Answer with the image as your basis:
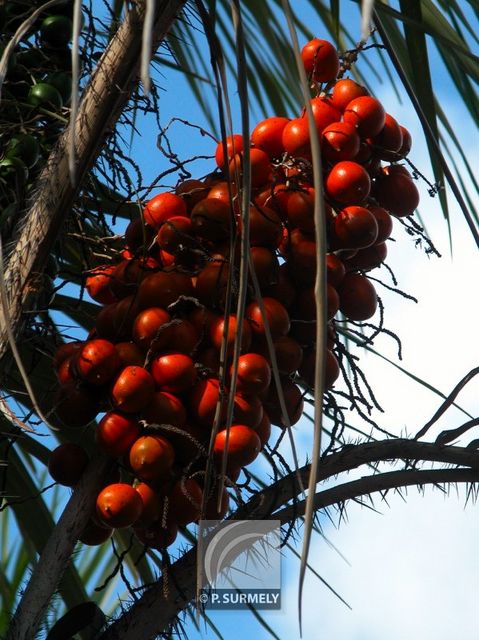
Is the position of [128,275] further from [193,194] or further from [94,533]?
[94,533]

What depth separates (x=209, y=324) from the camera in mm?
1105

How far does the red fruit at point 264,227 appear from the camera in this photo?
1121 mm

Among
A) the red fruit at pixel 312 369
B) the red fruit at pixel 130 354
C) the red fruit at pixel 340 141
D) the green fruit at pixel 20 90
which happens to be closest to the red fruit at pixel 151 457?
the red fruit at pixel 130 354

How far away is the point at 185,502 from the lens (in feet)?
3.43

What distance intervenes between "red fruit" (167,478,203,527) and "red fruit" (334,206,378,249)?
34cm

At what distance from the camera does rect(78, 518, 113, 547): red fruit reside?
1.12 metres

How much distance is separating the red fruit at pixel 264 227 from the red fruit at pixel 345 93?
21cm

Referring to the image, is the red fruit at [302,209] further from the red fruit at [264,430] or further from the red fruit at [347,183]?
the red fruit at [264,430]

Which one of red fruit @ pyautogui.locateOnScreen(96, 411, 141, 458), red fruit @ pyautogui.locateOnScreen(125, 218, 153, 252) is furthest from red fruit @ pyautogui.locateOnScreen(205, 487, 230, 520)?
red fruit @ pyautogui.locateOnScreen(125, 218, 153, 252)

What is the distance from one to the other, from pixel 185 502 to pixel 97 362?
0.60ft

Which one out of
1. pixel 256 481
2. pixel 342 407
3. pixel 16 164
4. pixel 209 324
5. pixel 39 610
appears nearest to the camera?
pixel 39 610

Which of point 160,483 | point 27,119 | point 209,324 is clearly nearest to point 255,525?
point 160,483

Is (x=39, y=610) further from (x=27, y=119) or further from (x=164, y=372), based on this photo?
(x=27, y=119)

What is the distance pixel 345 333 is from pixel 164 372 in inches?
15.1
